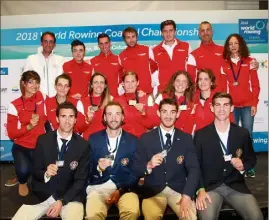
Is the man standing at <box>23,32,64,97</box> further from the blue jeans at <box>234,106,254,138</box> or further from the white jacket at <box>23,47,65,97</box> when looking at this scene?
the blue jeans at <box>234,106,254,138</box>

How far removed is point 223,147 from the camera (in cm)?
374

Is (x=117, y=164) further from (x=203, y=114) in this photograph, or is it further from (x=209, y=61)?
(x=209, y=61)

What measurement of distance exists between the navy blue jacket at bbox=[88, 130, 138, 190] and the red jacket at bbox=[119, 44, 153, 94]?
1.74 metres

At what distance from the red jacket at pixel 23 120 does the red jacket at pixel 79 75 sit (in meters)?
0.70

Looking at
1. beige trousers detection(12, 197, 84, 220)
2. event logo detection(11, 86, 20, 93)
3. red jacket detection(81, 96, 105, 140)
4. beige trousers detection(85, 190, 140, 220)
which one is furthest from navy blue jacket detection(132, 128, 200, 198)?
event logo detection(11, 86, 20, 93)

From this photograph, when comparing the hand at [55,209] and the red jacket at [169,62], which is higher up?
the red jacket at [169,62]

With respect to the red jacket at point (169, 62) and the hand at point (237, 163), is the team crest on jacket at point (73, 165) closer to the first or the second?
the hand at point (237, 163)

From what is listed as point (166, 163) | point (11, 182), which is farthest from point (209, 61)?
point (11, 182)

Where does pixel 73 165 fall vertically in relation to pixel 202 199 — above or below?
above

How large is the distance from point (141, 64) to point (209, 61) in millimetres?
1059

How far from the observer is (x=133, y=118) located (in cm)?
470

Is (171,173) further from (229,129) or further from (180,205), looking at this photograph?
(229,129)

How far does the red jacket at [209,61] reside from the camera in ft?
17.2

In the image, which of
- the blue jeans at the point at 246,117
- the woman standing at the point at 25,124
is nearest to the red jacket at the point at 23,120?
the woman standing at the point at 25,124
